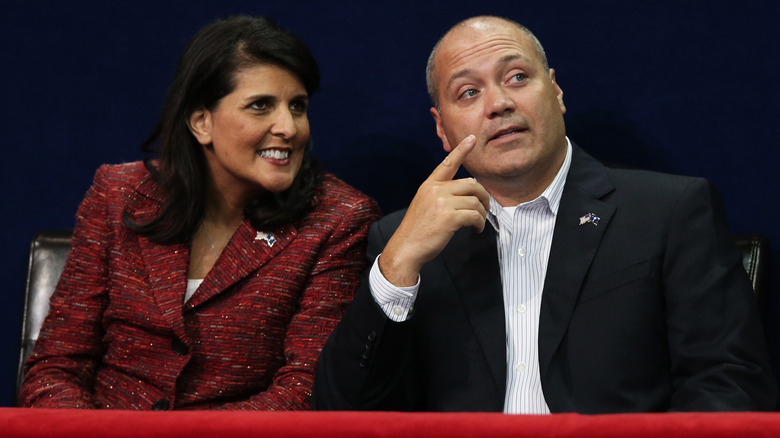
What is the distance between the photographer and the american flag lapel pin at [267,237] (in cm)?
198

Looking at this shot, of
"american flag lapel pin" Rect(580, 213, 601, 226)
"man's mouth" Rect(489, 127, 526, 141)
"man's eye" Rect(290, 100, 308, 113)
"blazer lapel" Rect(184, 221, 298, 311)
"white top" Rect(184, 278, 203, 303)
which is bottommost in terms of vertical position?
"white top" Rect(184, 278, 203, 303)

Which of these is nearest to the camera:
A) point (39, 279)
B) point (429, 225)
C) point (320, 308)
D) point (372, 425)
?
point (372, 425)

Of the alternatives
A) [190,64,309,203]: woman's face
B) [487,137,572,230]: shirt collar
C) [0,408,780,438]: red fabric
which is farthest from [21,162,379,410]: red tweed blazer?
[0,408,780,438]: red fabric

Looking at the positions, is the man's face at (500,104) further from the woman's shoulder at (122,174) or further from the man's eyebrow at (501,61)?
the woman's shoulder at (122,174)

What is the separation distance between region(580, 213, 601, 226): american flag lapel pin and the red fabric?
2.53 ft

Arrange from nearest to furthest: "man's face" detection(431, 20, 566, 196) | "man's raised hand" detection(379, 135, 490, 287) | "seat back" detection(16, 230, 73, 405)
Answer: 1. "man's raised hand" detection(379, 135, 490, 287)
2. "man's face" detection(431, 20, 566, 196)
3. "seat back" detection(16, 230, 73, 405)

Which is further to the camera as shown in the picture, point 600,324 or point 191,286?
point 191,286

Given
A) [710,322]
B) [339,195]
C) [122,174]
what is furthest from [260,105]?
[710,322]

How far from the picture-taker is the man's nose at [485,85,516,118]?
1.74 metres

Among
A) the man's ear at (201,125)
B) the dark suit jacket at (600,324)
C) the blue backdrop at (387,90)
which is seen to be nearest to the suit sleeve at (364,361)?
the dark suit jacket at (600,324)

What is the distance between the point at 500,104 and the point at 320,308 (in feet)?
1.84

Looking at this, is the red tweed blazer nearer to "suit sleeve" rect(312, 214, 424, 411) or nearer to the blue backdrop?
"suit sleeve" rect(312, 214, 424, 411)

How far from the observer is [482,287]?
173cm

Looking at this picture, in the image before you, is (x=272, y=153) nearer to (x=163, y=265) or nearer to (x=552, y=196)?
(x=163, y=265)
